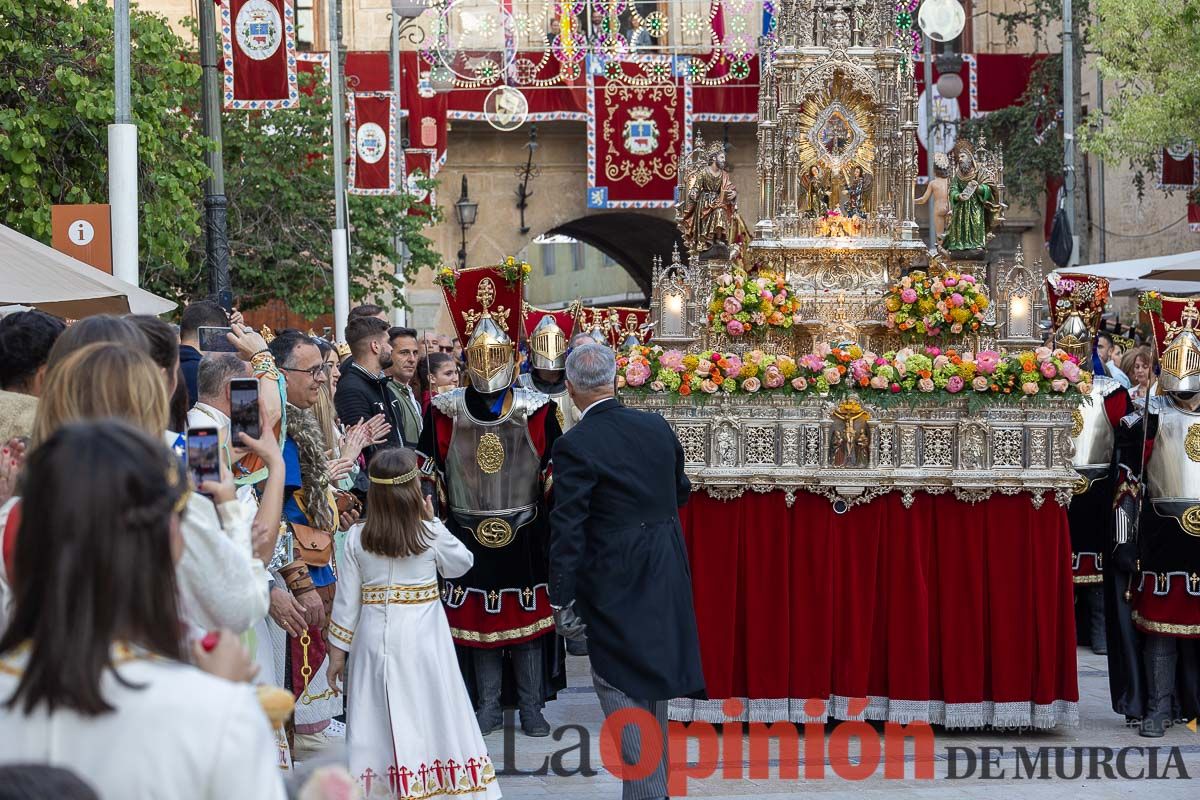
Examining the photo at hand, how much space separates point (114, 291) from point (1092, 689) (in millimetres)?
6063

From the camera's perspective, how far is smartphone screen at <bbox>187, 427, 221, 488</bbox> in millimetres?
3889

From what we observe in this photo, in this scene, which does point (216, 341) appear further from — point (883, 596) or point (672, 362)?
point (883, 596)

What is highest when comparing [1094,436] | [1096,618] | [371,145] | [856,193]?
[371,145]

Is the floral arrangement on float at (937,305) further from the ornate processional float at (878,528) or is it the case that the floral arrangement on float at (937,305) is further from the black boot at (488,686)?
the black boot at (488,686)

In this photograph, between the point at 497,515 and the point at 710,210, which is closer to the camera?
the point at 497,515

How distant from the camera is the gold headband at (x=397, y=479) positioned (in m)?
6.36

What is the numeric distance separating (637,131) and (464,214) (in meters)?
3.31

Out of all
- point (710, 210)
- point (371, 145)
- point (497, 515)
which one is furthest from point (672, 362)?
point (371, 145)

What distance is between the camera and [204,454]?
A: 12.9 feet

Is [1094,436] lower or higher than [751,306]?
lower

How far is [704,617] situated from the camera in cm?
827

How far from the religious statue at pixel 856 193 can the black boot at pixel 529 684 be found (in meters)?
4.06

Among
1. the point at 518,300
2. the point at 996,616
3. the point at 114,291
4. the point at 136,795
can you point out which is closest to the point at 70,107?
the point at 114,291

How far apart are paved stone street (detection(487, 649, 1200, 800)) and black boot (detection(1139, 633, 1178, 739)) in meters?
0.10
